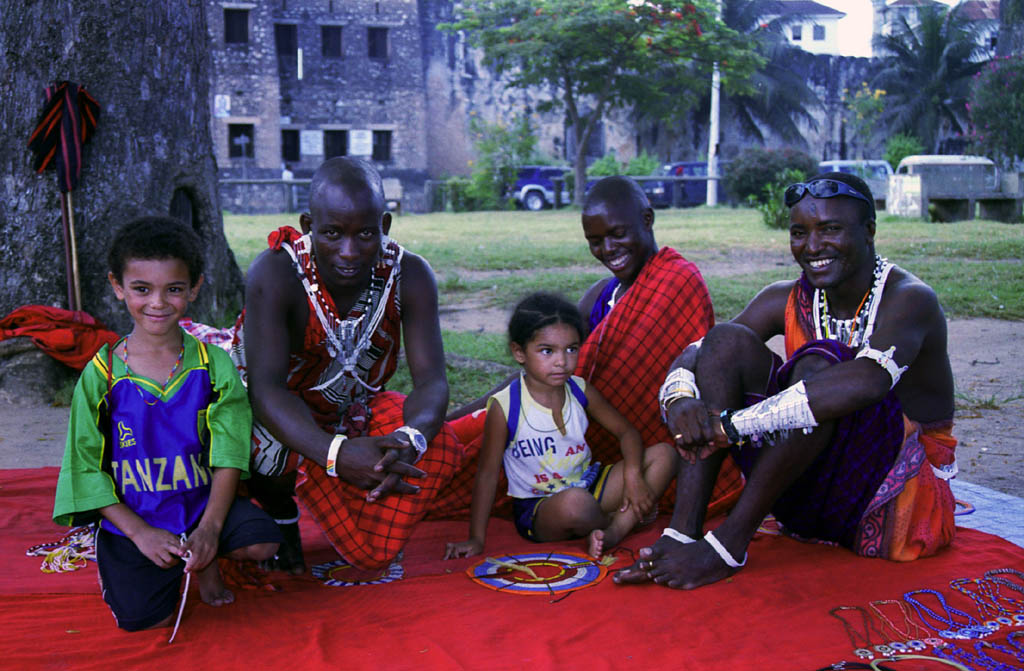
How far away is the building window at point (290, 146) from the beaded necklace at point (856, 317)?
26.0 meters

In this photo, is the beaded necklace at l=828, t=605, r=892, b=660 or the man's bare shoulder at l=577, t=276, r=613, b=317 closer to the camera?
the beaded necklace at l=828, t=605, r=892, b=660

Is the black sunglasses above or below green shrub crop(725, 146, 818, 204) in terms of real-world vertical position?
below

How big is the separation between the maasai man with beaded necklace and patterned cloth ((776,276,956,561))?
42.7 inches

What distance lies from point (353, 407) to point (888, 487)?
1.57 metres

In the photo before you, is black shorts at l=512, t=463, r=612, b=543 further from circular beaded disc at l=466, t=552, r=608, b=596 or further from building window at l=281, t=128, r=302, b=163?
building window at l=281, t=128, r=302, b=163

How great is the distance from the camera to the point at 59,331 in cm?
491

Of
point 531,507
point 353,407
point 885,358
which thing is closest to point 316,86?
point 353,407

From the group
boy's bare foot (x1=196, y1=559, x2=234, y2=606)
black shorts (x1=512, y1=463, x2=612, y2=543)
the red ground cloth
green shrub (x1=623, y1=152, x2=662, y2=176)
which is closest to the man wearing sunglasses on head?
the red ground cloth

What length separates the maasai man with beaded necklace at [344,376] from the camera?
2.64 meters

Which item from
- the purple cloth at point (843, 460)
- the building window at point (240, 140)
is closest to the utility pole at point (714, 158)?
the building window at point (240, 140)

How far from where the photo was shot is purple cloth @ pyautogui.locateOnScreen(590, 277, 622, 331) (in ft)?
11.5

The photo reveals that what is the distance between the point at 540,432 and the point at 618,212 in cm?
82

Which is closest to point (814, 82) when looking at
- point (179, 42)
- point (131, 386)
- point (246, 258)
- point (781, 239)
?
point (781, 239)

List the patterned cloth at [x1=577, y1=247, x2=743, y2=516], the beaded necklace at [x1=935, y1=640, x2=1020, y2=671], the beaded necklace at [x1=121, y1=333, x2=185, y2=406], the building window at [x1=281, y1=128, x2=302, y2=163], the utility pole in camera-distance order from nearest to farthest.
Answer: the beaded necklace at [x1=935, y1=640, x2=1020, y2=671], the beaded necklace at [x1=121, y1=333, x2=185, y2=406], the patterned cloth at [x1=577, y1=247, x2=743, y2=516], the utility pole, the building window at [x1=281, y1=128, x2=302, y2=163]
